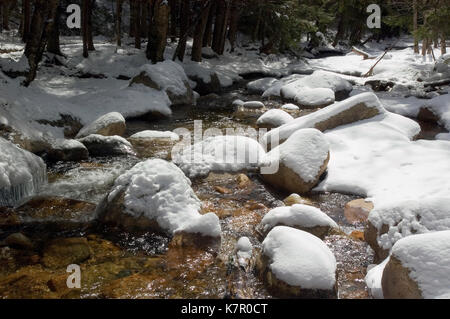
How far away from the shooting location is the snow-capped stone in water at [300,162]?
529 cm

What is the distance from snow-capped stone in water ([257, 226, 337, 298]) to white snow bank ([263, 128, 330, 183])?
2087mm

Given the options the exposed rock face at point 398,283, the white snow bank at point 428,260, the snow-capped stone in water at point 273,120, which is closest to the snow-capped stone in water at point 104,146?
the snow-capped stone in water at point 273,120

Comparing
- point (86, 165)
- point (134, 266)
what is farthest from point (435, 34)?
point (134, 266)

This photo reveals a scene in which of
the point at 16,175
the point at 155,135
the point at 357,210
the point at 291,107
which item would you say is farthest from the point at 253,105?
the point at 16,175

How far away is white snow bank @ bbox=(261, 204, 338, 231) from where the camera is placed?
3.96 meters

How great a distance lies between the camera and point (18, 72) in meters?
8.86

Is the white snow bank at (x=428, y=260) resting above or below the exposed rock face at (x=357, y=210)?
above

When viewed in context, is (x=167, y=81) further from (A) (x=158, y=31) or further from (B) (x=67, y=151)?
(B) (x=67, y=151)

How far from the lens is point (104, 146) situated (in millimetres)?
6621

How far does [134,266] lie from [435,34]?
10475 millimetres

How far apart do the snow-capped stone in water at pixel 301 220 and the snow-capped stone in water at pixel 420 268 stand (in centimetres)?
116

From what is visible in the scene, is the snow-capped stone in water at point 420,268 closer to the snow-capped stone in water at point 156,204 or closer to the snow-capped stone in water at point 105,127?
the snow-capped stone in water at point 156,204

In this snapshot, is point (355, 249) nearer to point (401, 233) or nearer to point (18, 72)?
point (401, 233)

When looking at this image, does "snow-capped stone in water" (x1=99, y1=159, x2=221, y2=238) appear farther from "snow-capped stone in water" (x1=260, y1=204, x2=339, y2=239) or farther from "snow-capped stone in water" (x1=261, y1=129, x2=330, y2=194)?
"snow-capped stone in water" (x1=261, y1=129, x2=330, y2=194)
